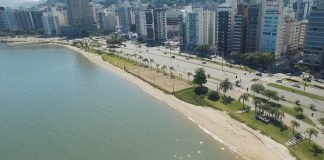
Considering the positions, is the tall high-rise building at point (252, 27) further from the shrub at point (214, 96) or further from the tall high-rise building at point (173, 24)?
the tall high-rise building at point (173, 24)

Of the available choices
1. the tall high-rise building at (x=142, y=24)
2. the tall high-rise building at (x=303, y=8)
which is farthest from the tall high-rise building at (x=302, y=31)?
the tall high-rise building at (x=142, y=24)

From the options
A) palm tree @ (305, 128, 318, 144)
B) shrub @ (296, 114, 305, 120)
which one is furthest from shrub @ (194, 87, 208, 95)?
palm tree @ (305, 128, 318, 144)

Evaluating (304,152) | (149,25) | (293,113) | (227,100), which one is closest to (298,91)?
(293,113)

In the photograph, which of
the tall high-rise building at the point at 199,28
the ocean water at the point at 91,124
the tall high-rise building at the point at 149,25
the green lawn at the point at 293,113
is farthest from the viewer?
the tall high-rise building at the point at 149,25

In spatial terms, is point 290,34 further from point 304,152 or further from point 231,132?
point 304,152

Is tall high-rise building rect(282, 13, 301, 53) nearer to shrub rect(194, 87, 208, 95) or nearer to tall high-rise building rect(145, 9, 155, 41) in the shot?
shrub rect(194, 87, 208, 95)

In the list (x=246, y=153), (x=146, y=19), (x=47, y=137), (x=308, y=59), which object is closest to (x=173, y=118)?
(x=246, y=153)

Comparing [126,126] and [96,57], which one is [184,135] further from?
[96,57]
